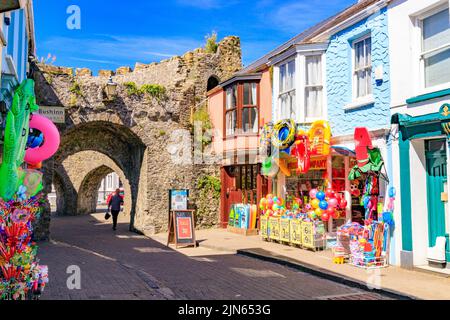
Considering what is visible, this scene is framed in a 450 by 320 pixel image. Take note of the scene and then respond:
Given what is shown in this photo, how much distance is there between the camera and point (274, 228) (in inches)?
500

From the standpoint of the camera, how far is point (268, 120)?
14398 millimetres

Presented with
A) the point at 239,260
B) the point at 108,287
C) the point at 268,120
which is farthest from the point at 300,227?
the point at 108,287

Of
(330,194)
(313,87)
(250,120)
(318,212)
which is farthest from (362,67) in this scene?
(250,120)

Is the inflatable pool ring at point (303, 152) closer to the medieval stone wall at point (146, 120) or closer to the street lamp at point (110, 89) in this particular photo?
the medieval stone wall at point (146, 120)

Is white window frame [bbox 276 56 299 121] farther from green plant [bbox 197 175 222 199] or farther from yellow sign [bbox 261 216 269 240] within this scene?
green plant [bbox 197 175 222 199]

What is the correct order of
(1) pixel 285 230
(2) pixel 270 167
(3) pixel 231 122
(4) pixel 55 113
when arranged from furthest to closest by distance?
(3) pixel 231 122, (4) pixel 55 113, (2) pixel 270 167, (1) pixel 285 230

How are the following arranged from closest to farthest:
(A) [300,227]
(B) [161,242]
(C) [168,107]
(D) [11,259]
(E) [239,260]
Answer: (D) [11,259] → (E) [239,260] → (A) [300,227] → (B) [161,242] → (C) [168,107]

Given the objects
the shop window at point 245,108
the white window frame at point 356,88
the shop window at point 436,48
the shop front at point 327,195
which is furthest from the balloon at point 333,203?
the shop window at point 245,108

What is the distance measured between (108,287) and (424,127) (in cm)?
657

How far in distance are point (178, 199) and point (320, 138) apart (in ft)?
17.8

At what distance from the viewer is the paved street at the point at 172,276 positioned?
6922mm

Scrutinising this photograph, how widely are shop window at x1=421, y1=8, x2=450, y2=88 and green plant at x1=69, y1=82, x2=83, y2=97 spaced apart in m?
10.8

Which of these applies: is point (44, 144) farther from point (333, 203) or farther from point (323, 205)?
point (333, 203)

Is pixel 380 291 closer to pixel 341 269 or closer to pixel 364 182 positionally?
pixel 341 269
